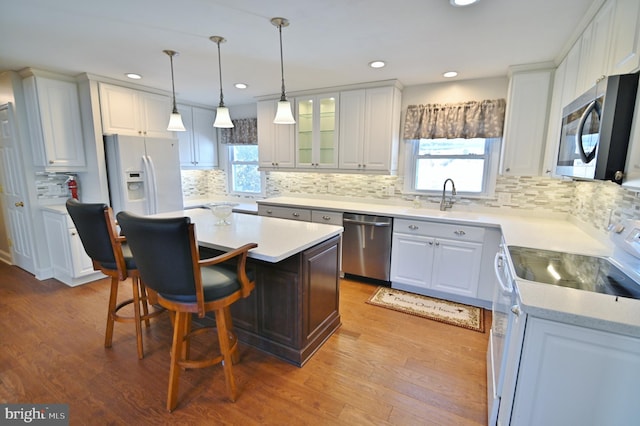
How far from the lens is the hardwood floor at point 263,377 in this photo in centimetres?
167

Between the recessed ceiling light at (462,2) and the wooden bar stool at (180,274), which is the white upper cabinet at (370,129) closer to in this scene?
the recessed ceiling light at (462,2)

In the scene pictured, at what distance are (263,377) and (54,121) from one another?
345 centimetres

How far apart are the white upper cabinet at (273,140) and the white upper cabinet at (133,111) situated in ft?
4.06

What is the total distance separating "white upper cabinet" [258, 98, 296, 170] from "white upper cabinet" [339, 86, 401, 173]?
30.4 inches

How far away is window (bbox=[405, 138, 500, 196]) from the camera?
10.5ft

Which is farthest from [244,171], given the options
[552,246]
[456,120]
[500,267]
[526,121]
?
[552,246]

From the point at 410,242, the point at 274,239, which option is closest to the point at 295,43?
the point at 274,239

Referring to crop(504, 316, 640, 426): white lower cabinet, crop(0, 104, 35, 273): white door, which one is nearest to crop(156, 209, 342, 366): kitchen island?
crop(504, 316, 640, 426): white lower cabinet

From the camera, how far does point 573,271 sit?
146 centimetres

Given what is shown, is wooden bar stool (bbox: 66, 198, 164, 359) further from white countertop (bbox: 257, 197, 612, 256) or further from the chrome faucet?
the chrome faucet

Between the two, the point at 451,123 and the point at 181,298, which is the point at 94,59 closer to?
the point at 181,298

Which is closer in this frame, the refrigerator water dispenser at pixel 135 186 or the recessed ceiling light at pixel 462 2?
the recessed ceiling light at pixel 462 2

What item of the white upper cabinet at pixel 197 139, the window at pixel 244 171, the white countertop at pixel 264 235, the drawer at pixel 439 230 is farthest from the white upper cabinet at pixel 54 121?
the drawer at pixel 439 230

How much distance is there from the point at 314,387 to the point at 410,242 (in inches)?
69.9
